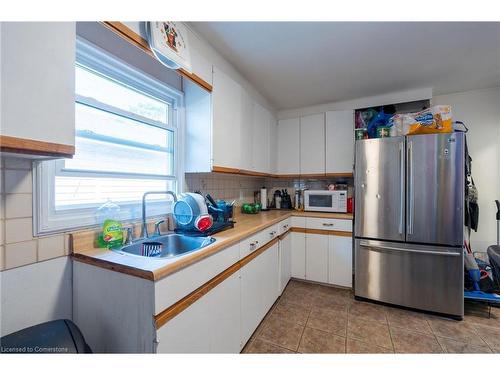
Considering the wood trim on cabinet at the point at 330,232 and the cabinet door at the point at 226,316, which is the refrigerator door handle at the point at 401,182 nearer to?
the wood trim on cabinet at the point at 330,232

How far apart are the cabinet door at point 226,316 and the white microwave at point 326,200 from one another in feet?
5.51

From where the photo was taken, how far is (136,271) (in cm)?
83

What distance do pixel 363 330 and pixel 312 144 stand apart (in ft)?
6.84

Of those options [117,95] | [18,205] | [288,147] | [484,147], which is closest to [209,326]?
[18,205]

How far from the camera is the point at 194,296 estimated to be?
1005 mm

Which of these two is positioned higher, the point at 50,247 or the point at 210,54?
the point at 210,54

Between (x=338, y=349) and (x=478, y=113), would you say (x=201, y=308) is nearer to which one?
(x=338, y=349)

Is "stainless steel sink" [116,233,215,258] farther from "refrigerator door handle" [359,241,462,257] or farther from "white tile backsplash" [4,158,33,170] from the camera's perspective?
"refrigerator door handle" [359,241,462,257]

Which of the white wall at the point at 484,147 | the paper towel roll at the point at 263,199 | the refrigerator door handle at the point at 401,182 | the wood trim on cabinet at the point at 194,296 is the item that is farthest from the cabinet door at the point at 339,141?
the wood trim on cabinet at the point at 194,296

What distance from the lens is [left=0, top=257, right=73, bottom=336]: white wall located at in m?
0.84

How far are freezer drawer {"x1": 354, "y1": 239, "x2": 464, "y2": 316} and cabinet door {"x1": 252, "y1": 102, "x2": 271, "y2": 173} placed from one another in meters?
1.35

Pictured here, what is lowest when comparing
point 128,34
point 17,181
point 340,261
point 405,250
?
point 340,261

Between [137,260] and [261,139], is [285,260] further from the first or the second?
[137,260]

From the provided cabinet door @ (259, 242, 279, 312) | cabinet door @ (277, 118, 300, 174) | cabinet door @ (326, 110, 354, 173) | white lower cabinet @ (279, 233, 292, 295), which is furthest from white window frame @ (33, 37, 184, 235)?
cabinet door @ (326, 110, 354, 173)
